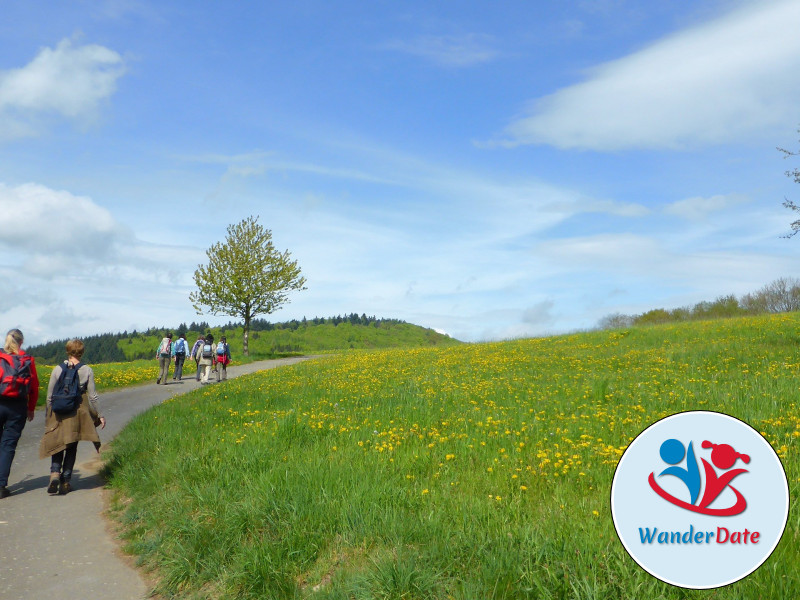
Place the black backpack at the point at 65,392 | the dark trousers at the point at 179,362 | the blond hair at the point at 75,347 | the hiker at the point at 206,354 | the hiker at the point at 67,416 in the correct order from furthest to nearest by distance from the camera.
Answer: the dark trousers at the point at 179,362 → the hiker at the point at 206,354 → the blond hair at the point at 75,347 → the black backpack at the point at 65,392 → the hiker at the point at 67,416

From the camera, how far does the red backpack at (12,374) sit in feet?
32.7

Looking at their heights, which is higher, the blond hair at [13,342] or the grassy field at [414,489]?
the blond hair at [13,342]

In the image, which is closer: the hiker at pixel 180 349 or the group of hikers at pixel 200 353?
the group of hikers at pixel 200 353

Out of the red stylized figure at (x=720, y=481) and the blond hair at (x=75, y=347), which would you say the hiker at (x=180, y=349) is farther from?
the red stylized figure at (x=720, y=481)

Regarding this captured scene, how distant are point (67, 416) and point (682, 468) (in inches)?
398

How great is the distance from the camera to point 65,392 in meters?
10.2

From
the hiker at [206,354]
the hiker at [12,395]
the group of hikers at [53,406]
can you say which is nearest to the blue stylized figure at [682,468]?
the group of hikers at [53,406]

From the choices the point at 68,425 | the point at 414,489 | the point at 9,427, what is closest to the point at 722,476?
the point at 414,489

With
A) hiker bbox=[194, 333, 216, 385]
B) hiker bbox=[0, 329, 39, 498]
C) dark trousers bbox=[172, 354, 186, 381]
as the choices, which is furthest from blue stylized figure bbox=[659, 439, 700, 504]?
dark trousers bbox=[172, 354, 186, 381]

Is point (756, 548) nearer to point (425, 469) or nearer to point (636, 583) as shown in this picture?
point (636, 583)

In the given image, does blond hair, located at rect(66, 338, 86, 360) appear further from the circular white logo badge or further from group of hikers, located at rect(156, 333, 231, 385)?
group of hikers, located at rect(156, 333, 231, 385)

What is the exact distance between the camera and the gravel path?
6.14m

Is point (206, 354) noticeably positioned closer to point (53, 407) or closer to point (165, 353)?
point (165, 353)

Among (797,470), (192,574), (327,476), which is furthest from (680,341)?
(192,574)
